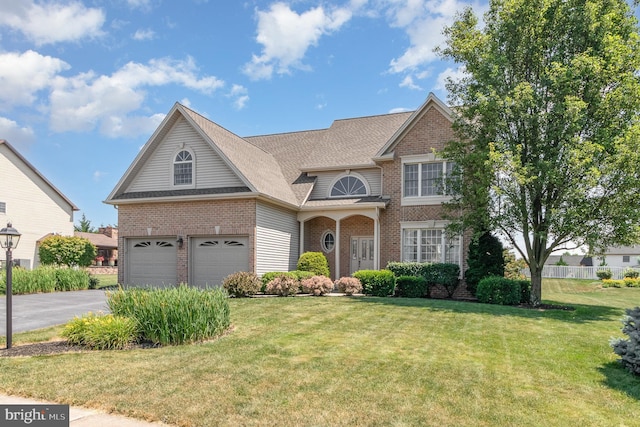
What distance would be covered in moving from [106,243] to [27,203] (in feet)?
59.4

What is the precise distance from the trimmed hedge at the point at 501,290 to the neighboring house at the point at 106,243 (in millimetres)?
45969

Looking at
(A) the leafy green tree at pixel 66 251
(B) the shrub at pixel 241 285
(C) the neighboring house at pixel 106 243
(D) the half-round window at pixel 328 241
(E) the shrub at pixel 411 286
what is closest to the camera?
(B) the shrub at pixel 241 285

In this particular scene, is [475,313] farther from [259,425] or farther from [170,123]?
[170,123]

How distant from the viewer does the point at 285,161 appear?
2341cm

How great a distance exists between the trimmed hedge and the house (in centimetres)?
290

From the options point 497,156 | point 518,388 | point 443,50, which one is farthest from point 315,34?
point 518,388

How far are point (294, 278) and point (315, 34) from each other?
848cm

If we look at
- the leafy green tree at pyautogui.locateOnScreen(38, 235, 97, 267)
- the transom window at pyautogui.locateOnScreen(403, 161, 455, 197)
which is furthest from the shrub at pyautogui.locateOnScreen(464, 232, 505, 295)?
the leafy green tree at pyautogui.locateOnScreen(38, 235, 97, 267)

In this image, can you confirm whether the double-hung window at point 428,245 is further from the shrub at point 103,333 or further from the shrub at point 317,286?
the shrub at point 103,333

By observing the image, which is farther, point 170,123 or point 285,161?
point 285,161

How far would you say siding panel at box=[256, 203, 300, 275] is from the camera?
17688 mm

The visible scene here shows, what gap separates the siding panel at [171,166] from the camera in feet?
59.7

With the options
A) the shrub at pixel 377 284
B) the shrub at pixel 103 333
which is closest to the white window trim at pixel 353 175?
the shrub at pixel 377 284

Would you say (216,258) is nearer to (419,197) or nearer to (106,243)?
(419,197)
